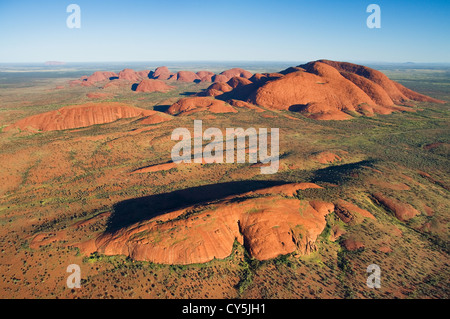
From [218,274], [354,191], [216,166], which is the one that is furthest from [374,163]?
[218,274]

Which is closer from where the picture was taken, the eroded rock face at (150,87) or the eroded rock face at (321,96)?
the eroded rock face at (321,96)

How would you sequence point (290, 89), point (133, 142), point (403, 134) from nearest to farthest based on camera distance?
point (133, 142), point (403, 134), point (290, 89)

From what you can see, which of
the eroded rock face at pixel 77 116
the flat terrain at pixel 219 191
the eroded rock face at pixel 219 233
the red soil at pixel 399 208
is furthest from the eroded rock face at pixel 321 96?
the eroded rock face at pixel 219 233

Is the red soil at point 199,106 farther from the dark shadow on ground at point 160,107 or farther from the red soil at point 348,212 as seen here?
the red soil at point 348,212

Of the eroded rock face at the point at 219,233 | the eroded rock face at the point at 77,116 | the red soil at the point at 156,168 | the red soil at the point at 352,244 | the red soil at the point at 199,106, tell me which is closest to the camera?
the eroded rock face at the point at 219,233

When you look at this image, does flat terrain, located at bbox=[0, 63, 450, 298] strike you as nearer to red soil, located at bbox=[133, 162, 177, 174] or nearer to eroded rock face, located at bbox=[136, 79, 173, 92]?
red soil, located at bbox=[133, 162, 177, 174]

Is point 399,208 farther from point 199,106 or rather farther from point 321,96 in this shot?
point 321,96

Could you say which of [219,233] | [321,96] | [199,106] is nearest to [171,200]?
[219,233]

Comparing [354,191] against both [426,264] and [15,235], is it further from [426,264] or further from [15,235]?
[15,235]
